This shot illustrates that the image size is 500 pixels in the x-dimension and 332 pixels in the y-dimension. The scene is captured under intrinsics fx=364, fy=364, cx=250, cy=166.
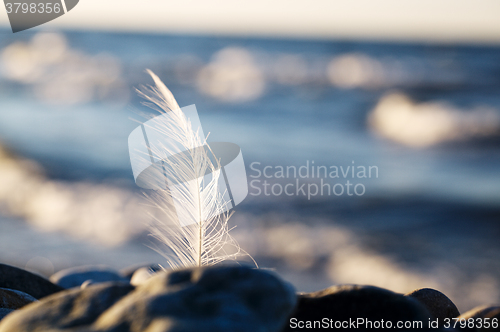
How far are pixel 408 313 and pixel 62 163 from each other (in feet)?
32.0

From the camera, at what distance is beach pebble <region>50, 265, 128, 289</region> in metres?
2.90

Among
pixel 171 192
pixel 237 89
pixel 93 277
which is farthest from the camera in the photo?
pixel 237 89

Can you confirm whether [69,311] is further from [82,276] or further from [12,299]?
[82,276]

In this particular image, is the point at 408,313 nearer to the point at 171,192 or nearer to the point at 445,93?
the point at 171,192

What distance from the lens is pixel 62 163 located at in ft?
30.8

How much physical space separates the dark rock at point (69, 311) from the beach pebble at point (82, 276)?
180 cm

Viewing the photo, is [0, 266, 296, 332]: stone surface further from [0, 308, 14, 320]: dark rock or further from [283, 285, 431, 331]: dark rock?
[0, 308, 14, 320]: dark rock

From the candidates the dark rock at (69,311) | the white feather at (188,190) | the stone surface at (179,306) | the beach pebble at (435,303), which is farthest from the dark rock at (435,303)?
the dark rock at (69,311)

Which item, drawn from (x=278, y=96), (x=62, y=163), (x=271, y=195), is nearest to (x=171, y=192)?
(x=271, y=195)

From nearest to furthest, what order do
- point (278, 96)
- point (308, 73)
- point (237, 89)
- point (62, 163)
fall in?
point (62, 163)
point (278, 96)
point (237, 89)
point (308, 73)

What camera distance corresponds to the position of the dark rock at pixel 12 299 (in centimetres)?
177

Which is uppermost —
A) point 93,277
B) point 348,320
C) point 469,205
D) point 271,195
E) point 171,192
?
point 171,192

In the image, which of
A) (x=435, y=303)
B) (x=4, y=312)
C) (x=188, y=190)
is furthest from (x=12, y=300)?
(x=435, y=303)

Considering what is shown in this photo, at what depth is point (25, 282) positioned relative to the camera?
2.24 metres
